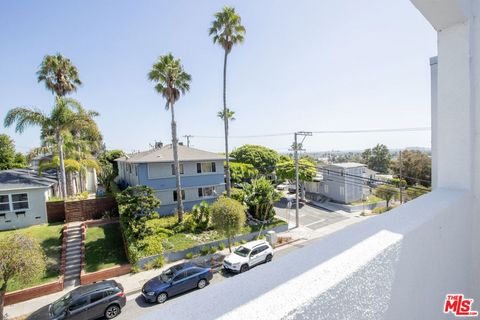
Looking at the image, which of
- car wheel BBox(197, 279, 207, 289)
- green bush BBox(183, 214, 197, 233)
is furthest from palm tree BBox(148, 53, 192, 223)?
car wheel BBox(197, 279, 207, 289)

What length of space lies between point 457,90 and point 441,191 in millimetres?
935

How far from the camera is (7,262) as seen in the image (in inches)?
333

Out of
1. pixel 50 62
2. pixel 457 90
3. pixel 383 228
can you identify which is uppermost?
pixel 50 62

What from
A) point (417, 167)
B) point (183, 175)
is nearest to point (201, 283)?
point (183, 175)

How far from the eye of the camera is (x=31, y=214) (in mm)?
17328

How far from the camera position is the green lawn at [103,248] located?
42.6 feet

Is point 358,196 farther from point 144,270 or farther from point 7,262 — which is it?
point 7,262

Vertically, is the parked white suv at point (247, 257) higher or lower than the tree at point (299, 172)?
lower

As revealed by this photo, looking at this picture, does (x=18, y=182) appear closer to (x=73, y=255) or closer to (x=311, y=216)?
(x=73, y=255)

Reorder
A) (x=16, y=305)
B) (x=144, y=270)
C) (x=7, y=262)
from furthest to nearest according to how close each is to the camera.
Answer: (x=144, y=270) < (x=16, y=305) < (x=7, y=262)

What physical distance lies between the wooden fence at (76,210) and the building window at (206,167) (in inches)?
317

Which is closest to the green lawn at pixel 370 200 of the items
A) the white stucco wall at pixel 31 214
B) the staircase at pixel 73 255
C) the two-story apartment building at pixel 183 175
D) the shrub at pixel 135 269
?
the two-story apartment building at pixel 183 175

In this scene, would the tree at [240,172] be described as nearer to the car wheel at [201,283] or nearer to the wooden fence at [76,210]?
the wooden fence at [76,210]

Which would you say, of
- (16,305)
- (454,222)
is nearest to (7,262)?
(16,305)
